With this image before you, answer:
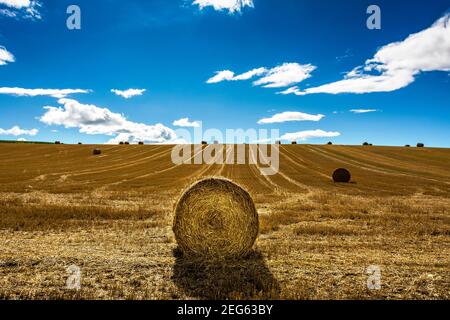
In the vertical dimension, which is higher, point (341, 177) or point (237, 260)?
point (341, 177)

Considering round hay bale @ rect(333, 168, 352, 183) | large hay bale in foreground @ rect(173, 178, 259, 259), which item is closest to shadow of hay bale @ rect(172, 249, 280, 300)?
large hay bale in foreground @ rect(173, 178, 259, 259)

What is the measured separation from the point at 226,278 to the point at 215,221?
1.85 m

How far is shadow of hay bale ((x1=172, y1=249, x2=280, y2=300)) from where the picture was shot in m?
6.47

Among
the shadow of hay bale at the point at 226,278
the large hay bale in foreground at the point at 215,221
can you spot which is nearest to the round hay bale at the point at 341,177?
the large hay bale in foreground at the point at 215,221

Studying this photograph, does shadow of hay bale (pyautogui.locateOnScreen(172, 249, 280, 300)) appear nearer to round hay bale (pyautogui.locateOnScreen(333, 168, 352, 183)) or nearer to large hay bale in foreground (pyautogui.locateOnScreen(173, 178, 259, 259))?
large hay bale in foreground (pyautogui.locateOnScreen(173, 178, 259, 259))

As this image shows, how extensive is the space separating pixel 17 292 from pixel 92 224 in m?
5.82

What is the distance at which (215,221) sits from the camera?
8945 mm

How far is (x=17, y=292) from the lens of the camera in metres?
6.43

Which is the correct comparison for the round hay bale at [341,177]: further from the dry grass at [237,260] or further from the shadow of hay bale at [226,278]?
the shadow of hay bale at [226,278]

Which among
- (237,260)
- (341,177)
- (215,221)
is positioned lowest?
(237,260)

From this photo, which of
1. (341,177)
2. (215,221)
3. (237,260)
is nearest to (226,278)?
(237,260)

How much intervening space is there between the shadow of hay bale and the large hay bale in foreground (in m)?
0.29

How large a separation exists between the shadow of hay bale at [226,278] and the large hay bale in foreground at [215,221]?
29cm

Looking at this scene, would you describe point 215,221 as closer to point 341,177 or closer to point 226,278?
point 226,278
